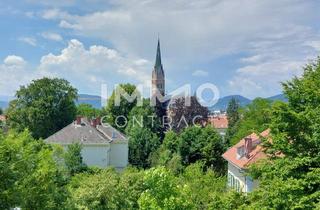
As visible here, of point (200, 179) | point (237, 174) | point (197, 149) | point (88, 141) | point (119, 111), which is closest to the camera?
point (200, 179)

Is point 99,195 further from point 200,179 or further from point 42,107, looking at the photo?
point 42,107

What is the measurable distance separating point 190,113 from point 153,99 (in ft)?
43.3

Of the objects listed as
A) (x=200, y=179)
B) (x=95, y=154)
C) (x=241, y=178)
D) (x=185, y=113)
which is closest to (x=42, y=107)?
(x=95, y=154)

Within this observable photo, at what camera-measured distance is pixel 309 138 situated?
16766 millimetres

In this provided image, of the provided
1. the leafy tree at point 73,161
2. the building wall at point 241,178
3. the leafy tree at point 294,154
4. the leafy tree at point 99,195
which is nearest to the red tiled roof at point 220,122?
the leafy tree at point 73,161

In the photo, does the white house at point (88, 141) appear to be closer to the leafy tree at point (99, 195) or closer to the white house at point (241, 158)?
the white house at point (241, 158)

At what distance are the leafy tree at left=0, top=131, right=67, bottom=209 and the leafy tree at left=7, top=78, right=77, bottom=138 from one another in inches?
Answer: 1821

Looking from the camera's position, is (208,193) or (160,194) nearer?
(160,194)

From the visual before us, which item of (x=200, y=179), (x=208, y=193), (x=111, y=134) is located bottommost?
(x=208, y=193)

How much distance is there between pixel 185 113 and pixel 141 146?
27.6 feet

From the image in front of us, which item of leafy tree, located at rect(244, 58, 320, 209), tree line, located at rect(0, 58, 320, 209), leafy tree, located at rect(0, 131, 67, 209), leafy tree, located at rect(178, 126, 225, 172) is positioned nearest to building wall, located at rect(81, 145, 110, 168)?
leafy tree, located at rect(178, 126, 225, 172)

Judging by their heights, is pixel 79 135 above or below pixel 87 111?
below

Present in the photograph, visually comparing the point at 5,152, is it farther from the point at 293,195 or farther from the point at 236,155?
the point at 236,155

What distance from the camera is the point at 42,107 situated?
6844cm
